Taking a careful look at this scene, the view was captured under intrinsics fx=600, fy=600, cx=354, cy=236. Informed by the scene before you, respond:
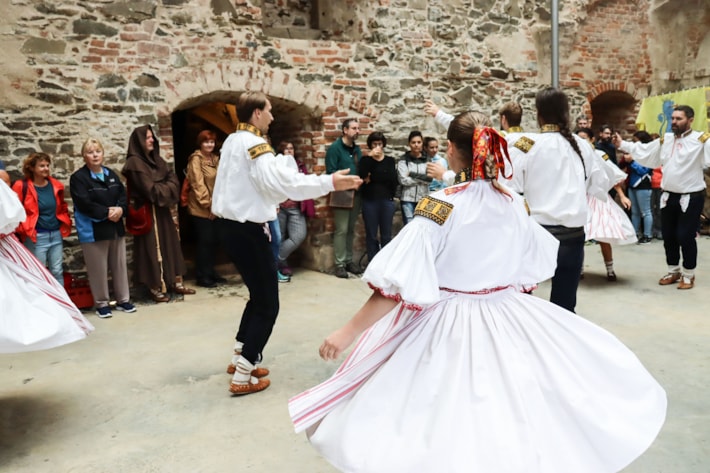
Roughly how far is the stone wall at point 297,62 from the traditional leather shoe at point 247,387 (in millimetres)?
3441

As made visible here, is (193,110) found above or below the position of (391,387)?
above

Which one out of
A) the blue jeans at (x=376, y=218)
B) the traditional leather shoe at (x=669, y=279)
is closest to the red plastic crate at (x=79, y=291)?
the blue jeans at (x=376, y=218)

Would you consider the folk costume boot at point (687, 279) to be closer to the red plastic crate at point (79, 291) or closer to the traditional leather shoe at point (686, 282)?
the traditional leather shoe at point (686, 282)

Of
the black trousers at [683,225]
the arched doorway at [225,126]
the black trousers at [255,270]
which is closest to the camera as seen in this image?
the black trousers at [255,270]

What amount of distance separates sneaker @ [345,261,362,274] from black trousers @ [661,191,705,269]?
3.34 metres

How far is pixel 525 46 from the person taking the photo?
8.41 metres

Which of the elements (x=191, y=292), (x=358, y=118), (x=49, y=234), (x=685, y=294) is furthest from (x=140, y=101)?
(x=685, y=294)

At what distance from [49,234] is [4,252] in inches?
91.2

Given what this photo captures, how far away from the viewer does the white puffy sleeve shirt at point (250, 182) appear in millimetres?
3312

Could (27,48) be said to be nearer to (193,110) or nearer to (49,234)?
(49,234)

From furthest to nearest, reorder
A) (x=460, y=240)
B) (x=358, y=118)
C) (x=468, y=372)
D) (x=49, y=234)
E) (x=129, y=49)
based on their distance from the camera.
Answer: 1. (x=358, y=118)
2. (x=129, y=49)
3. (x=49, y=234)
4. (x=460, y=240)
5. (x=468, y=372)

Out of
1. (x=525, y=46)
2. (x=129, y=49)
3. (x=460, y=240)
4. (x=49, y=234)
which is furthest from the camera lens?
(x=525, y=46)

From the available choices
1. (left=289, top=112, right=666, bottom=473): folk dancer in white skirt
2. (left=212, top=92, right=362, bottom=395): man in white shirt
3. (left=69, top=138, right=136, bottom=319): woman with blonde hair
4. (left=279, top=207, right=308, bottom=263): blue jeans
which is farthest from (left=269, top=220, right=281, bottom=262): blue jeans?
(left=289, top=112, right=666, bottom=473): folk dancer in white skirt

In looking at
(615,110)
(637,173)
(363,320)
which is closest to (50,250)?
(363,320)
